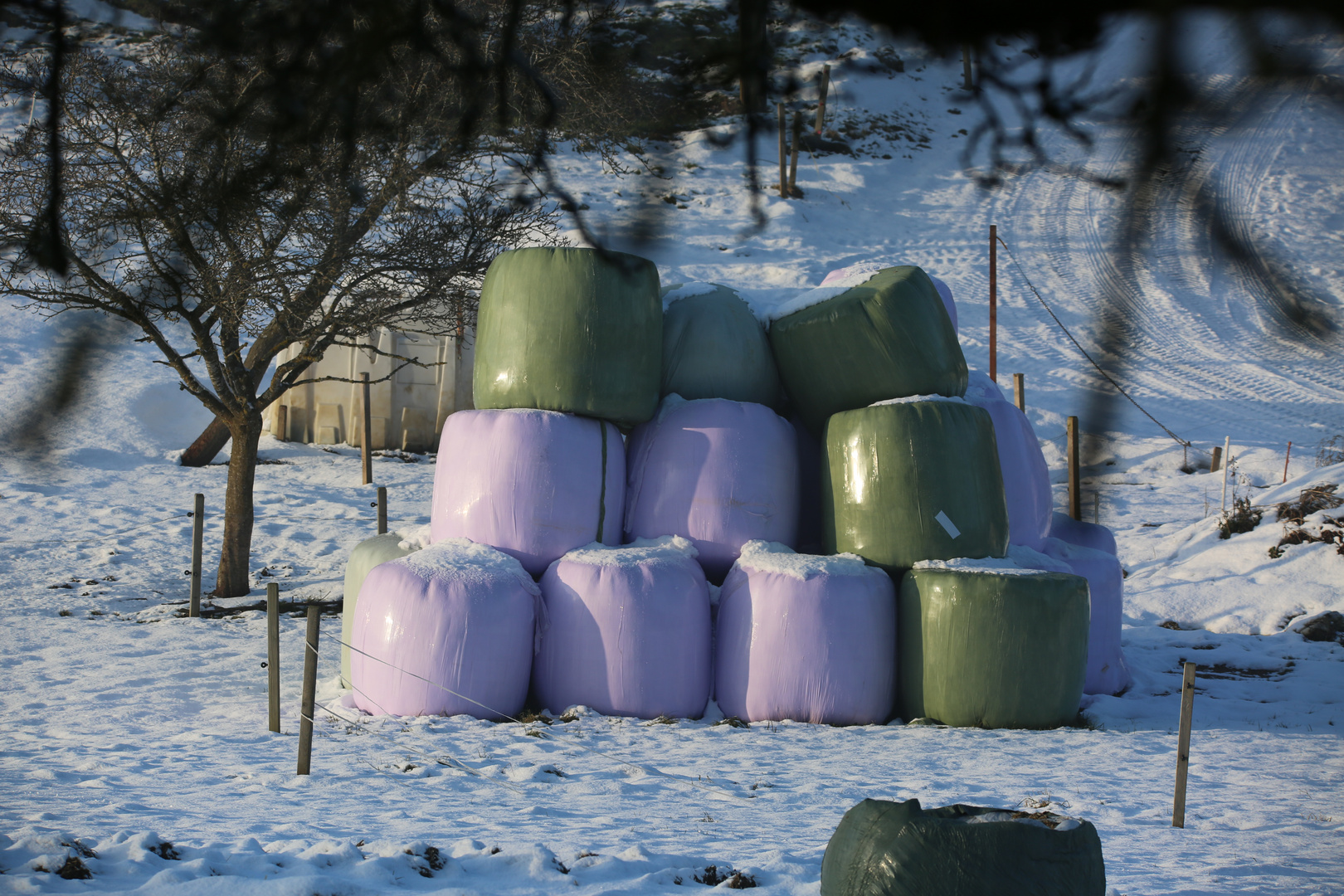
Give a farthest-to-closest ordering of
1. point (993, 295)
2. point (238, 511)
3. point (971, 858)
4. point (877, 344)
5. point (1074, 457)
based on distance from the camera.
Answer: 1. point (238, 511)
2. point (877, 344)
3. point (993, 295)
4. point (971, 858)
5. point (1074, 457)

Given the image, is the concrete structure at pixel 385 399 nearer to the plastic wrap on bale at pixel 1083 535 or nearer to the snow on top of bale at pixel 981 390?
the snow on top of bale at pixel 981 390

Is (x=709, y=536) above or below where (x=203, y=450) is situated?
below

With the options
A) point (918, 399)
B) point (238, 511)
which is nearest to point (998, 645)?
point (918, 399)

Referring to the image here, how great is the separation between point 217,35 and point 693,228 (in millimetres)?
21579

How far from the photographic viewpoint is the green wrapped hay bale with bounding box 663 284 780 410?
22.4 ft

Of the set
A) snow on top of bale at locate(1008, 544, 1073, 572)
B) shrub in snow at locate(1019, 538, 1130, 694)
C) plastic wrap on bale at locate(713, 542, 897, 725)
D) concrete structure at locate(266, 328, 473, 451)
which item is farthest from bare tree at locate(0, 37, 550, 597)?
shrub in snow at locate(1019, 538, 1130, 694)

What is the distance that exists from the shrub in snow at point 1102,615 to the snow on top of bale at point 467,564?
11.6 feet

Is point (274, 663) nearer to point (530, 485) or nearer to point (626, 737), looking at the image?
point (530, 485)

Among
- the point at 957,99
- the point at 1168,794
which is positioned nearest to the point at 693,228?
the point at 1168,794

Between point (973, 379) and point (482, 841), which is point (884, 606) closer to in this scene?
point (973, 379)

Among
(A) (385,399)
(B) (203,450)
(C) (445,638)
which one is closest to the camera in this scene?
(C) (445,638)

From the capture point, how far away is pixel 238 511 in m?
9.82

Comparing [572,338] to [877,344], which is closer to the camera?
[572,338]

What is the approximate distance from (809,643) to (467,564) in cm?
193
